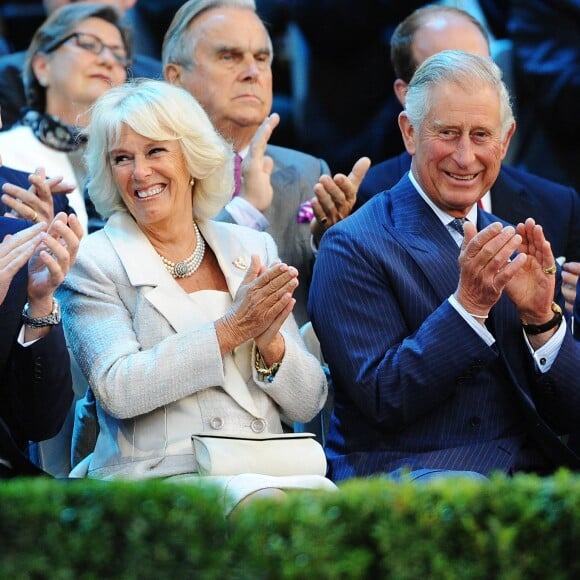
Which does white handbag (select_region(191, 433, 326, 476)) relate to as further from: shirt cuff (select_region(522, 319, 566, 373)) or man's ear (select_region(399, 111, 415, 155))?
man's ear (select_region(399, 111, 415, 155))

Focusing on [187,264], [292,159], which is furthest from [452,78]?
[292,159]

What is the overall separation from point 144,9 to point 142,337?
137 inches

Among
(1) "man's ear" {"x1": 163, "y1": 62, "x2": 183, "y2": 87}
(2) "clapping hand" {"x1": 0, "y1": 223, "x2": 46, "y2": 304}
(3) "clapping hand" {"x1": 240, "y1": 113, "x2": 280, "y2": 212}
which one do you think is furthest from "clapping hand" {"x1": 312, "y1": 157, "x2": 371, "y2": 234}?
(2) "clapping hand" {"x1": 0, "y1": 223, "x2": 46, "y2": 304}

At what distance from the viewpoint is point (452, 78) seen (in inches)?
162

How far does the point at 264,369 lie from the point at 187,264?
453 mm

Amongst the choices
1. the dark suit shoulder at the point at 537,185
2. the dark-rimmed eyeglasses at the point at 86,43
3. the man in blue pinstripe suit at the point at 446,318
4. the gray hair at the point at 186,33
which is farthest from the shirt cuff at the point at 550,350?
the dark-rimmed eyeglasses at the point at 86,43

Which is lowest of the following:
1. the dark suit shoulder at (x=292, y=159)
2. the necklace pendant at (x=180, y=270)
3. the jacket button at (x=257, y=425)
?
the jacket button at (x=257, y=425)

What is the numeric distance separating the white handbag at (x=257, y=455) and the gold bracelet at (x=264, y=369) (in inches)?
11.7

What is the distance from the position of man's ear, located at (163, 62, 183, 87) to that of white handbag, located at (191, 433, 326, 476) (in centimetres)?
216

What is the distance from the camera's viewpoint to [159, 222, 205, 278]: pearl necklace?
13.8 feet

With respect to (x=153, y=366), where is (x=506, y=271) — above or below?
above

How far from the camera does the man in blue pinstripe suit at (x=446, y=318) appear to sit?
12.4 ft

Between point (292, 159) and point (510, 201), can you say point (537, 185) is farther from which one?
point (292, 159)

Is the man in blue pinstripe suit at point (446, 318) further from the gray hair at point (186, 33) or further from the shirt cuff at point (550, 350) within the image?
the gray hair at point (186, 33)
